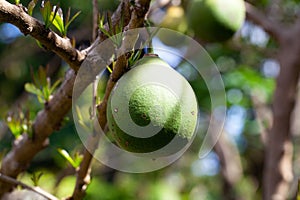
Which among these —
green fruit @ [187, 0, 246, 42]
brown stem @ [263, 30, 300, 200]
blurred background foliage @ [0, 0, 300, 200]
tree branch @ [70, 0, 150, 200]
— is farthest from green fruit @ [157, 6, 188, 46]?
tree branch @ [70, 0, 150, 200]

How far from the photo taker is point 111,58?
0.84 meters

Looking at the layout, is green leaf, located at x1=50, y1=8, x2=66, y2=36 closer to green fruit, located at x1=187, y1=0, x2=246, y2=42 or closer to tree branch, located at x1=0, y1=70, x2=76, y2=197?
tree branch, located at x1=0, y1=70, x2=76, y2=197

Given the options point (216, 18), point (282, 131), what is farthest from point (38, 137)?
point (282, 131)

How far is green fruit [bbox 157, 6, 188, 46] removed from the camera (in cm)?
154

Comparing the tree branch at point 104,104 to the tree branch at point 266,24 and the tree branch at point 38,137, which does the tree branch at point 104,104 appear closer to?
the tree branch at point 38,137

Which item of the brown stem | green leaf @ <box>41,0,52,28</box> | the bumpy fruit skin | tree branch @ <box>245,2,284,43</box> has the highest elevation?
green leaf @ <box>41,0,52,28</box>

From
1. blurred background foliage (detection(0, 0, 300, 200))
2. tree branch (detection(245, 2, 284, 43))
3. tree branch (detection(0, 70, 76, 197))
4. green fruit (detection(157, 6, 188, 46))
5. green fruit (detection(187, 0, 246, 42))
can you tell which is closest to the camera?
tree branch (detection(0, 70, 76, 197))

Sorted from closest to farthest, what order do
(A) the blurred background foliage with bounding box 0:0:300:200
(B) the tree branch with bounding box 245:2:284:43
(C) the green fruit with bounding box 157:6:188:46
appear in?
(C) the green fruit with bounding box 157:6:188:46, (B) the tree branch with bounding box 245:2:284:43, (A) the blurred background foliage with bounding box 0:0:300:200

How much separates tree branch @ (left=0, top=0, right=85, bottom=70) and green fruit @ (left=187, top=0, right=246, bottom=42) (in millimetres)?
705

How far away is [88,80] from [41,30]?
0.56 ft

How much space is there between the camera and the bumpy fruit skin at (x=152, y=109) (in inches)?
29.3

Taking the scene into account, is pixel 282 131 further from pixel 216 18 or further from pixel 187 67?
pixel 216 18

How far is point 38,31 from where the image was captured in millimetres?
723

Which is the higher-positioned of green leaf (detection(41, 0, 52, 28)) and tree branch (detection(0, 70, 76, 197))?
green leaf (detection(41, 0, 52, 28))
